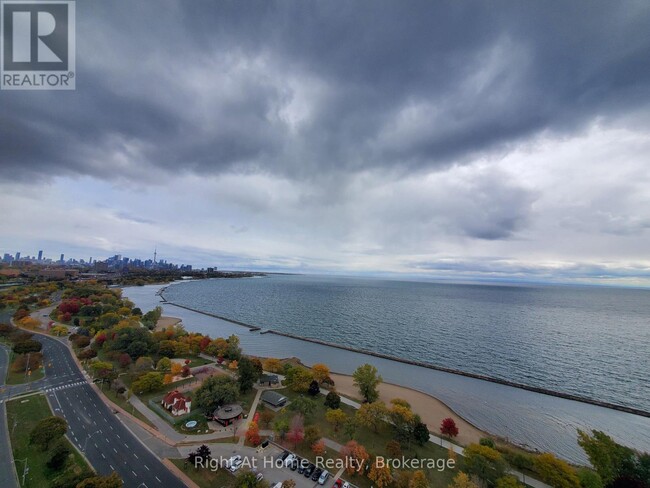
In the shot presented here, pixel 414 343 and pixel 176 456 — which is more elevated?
pixel 176 456

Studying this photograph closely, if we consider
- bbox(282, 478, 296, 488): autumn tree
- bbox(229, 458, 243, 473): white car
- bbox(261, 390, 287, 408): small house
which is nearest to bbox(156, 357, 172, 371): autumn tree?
bbox(261, 390, 287, 408): small house

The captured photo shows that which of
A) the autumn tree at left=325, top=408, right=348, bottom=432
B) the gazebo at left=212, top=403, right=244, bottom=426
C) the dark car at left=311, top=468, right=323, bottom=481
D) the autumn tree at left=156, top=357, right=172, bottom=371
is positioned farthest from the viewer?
the autumn tree at left=156, top=357, right=172, bottom=371

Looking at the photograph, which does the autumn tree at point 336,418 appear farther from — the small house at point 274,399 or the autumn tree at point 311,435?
the small house at point 274,399

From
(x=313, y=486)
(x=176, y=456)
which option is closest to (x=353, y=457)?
(x=313, y=486)

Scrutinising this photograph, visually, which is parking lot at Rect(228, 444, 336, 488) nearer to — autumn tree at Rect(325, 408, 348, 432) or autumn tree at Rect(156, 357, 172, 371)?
autumn tree at Rect(325, 408, 348, 432)

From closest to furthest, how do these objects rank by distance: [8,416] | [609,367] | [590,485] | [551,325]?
1. [590,485]
2. [8,416]
3. [609,367]
4. [551,325]

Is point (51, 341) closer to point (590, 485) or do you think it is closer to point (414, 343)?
point (414, 343)

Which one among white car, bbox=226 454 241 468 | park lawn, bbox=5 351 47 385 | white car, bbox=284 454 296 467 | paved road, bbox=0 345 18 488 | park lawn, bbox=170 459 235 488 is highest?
park lawn, bbox=5 351 47 385
